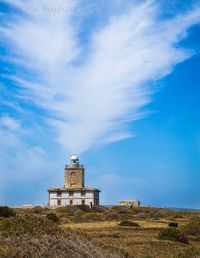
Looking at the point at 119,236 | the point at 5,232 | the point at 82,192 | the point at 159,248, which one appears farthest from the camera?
the point at 82,192

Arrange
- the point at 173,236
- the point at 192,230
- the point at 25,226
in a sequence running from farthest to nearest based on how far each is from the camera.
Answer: the point at 192,230 → the point at 173,236 → the point at 25,226

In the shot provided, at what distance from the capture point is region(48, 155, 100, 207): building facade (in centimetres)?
10444

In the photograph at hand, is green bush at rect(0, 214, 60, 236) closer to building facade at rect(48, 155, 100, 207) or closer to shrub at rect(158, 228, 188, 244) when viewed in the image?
shrub at rect(158, 228, 188, 244)

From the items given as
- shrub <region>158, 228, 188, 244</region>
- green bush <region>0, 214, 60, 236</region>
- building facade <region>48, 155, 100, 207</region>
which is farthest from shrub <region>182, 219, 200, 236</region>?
building facade <region>48, 155, 100, 207</region>

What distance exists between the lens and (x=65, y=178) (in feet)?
360

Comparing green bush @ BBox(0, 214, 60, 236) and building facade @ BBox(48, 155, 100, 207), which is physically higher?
building facade @ BBox(48, 155, 100, 207)

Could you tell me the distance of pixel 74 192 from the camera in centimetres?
10581

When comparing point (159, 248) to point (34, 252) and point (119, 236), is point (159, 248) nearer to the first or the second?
point (119, 236)

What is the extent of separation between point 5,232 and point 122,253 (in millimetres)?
4589

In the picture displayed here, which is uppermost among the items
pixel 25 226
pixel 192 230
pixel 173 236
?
pixel 192 230

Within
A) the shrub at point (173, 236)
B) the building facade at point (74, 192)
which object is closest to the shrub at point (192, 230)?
the shrub at point (173, 236)

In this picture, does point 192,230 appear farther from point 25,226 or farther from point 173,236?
point 25,226

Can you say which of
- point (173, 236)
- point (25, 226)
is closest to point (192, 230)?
point (173, 236)

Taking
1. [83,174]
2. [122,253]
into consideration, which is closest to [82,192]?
[83,174]
